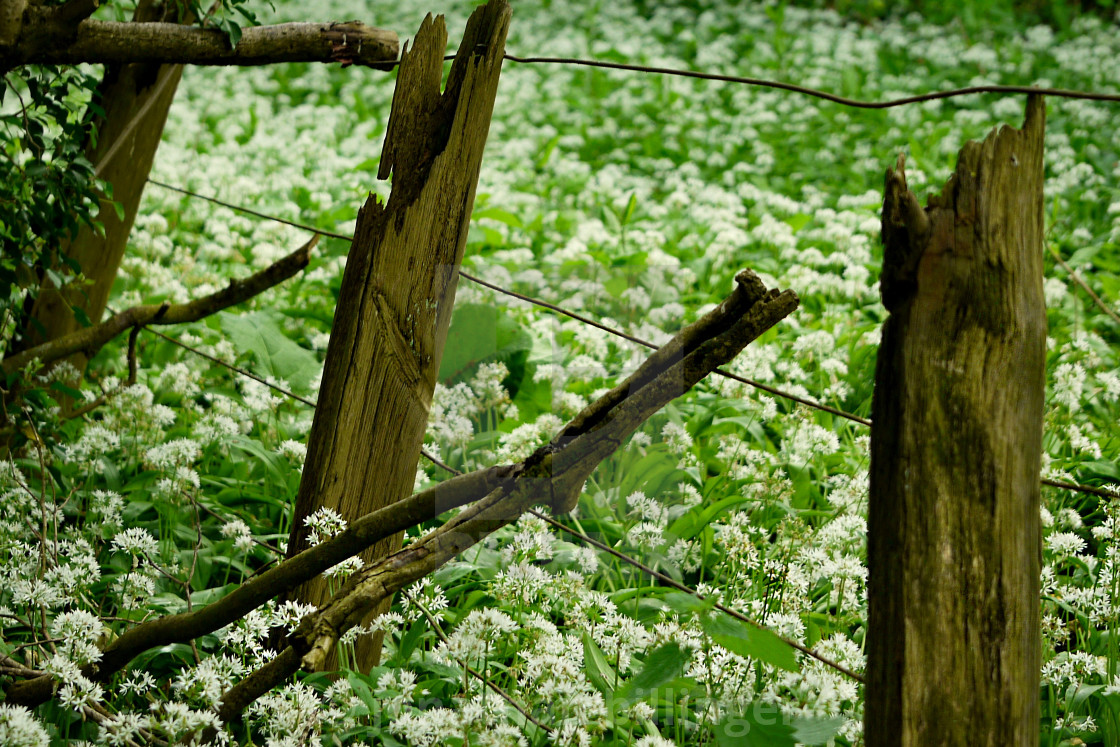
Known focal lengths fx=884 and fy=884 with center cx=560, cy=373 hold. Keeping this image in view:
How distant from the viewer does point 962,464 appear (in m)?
1.25

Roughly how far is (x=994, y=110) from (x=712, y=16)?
3.73 meters

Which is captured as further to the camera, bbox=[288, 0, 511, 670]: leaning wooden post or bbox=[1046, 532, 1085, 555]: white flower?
bbox=[1046, 532, 1085, 555]: white flower

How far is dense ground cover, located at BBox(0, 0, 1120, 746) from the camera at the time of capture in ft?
5.91

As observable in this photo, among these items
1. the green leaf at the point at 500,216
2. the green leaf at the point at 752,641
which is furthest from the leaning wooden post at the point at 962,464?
the green leaf at the point at 500,216

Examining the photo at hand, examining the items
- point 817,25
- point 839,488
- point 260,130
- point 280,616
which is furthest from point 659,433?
point 817,25

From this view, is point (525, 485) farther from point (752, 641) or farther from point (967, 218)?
point (967, 218)

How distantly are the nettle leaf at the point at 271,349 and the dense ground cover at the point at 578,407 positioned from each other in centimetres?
1

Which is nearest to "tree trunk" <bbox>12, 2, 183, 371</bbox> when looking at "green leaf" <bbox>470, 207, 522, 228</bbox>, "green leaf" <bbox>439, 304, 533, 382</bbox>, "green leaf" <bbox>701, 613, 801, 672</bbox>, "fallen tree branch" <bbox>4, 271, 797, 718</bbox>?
"green leaf" <bbox>439, 304, 533, 382</bbox>

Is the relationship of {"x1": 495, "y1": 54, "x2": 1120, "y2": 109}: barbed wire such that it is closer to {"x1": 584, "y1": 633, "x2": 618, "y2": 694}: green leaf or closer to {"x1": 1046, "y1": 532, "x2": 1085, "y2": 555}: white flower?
{"x1": 1046, "y1": 532, "x2": 1085, "y2": 555}: white flower

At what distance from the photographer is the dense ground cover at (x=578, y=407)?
1803 millimetres

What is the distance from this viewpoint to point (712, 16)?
984 cm

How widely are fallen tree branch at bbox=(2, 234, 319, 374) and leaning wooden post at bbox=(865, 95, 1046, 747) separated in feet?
6.78

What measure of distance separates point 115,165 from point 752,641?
2626 millimetres

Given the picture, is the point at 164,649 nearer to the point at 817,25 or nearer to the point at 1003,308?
the point at 1003,308
